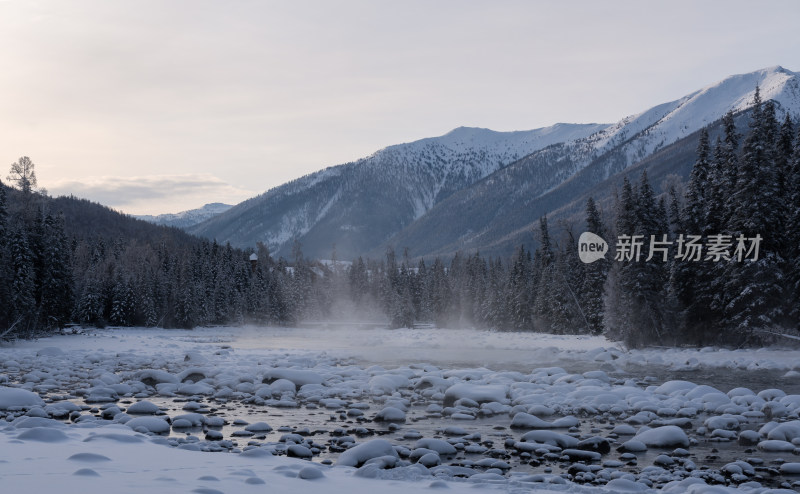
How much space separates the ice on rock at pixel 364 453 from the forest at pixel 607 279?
1186 inches

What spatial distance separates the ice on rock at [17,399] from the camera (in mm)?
16425

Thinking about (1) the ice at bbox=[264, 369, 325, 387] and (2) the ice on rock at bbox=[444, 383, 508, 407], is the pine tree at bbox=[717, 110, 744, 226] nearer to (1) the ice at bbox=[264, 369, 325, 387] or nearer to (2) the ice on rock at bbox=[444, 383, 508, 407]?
(2) the ice on rock at bbox=[444, 383, 508, 407]

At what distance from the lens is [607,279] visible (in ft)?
163

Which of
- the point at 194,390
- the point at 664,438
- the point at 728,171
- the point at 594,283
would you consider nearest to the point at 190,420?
the point at 194,390

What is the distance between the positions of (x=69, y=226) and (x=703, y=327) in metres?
148

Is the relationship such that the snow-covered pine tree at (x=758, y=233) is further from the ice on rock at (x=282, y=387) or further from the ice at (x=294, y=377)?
the ice on rock at (x=282, y=387)

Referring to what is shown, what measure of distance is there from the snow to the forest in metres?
8.56

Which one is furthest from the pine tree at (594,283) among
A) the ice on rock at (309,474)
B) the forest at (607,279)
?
the ice on rock at (309,474)

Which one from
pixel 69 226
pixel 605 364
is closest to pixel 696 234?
pixel 605 364

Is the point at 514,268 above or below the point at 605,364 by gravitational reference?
above

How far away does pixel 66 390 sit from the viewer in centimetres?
2092

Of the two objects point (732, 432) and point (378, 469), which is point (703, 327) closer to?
point (732, 432)

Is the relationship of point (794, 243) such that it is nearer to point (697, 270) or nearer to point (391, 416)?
point (697, 270)

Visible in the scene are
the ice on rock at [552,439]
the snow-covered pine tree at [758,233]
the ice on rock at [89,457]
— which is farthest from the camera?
the snow-covered pine tree at [758,233]
